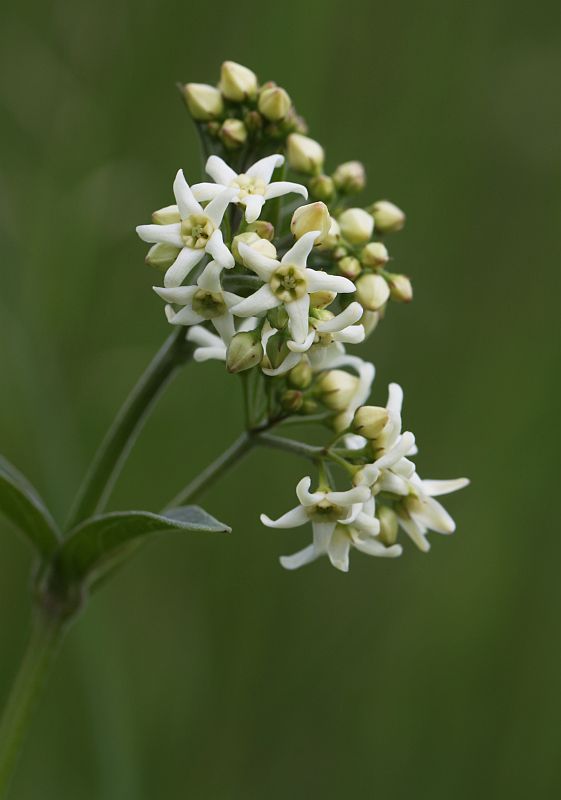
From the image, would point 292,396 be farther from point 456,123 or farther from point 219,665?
point 456,123

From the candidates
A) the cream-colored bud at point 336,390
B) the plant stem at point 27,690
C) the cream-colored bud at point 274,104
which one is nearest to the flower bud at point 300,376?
the cream-colored bud at point 336,390

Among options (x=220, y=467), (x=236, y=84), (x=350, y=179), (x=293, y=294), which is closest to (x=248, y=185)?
(x=293, y=294)

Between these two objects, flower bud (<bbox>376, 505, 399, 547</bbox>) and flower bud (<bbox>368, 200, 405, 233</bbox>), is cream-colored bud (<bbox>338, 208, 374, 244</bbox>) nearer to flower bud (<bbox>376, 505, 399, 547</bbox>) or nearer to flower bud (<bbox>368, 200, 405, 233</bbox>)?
flower bud (<bbox>368, 200, 405, 233</bbox>)

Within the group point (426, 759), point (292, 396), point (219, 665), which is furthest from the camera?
point (219, 665)

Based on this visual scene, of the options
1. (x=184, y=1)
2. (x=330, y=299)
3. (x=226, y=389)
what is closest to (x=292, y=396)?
(x=330, y=299)

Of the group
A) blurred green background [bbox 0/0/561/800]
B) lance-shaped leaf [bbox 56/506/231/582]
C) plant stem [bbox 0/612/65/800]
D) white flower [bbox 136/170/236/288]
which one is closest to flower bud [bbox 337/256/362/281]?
white flower [bbox 136/170/236/288]

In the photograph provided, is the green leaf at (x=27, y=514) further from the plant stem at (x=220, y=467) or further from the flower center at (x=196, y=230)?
the flower center at (x=196, y=230)
